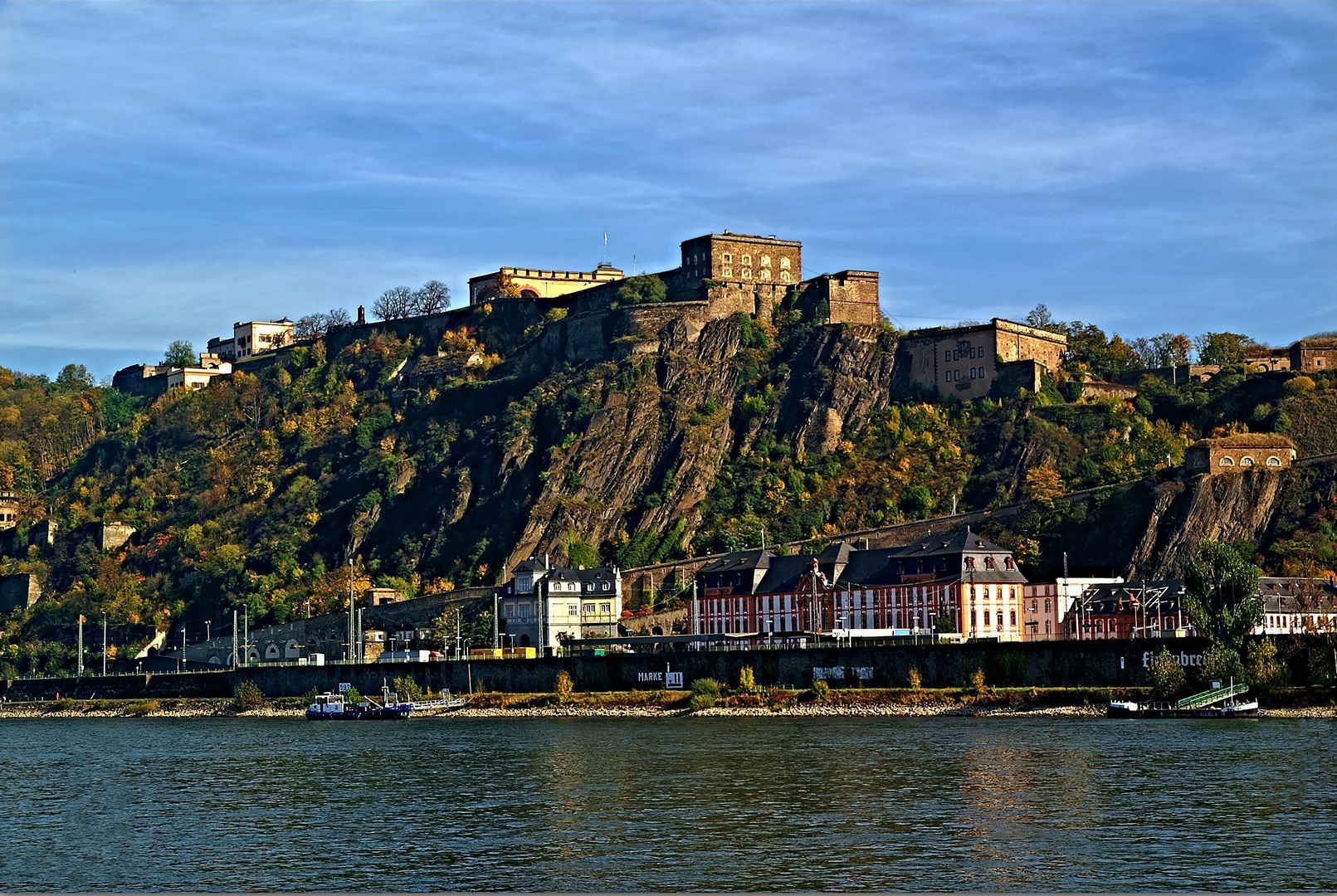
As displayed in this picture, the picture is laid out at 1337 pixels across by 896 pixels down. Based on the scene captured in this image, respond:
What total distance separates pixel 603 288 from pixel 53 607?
173 ft

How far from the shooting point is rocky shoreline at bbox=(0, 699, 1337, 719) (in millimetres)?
79000

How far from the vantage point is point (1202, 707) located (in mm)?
75750

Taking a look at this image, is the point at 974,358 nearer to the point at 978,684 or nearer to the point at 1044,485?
the point at 1044,485

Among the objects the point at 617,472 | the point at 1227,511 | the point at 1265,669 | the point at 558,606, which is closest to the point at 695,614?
the point at 558,606

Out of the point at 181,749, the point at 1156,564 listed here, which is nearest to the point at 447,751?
the point at 181,749

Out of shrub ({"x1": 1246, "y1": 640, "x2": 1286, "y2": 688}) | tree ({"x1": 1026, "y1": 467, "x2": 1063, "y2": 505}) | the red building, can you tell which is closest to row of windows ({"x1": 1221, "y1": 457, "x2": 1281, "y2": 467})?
tree ({"x1": 1026, "y1": 467, "x2": 1063, "y2": 505})

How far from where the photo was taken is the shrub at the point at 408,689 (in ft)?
342

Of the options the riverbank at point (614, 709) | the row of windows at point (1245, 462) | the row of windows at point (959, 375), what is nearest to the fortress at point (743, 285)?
the row of windows at point (959, 375)

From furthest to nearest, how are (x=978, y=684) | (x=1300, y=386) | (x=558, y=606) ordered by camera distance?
(x=1300, y=386) < (x=558, y=606) < (x=978, y=684)

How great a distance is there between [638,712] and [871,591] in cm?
1856

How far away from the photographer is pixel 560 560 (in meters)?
123

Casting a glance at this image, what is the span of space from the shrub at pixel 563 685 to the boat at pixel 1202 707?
1247 inches

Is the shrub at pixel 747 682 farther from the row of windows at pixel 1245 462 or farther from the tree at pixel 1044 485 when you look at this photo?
the row of windows at pixel 1245 462

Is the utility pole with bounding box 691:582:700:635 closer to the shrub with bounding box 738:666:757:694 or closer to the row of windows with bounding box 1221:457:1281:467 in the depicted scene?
the shrub with bounding box 738:666:757:694
